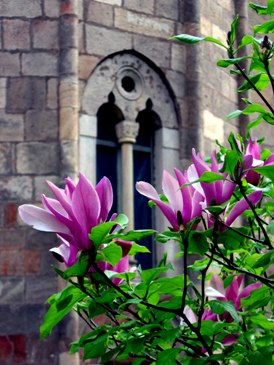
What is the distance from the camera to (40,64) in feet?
21.1

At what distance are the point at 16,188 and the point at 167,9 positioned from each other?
199 centimetres

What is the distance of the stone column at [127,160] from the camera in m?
6.60

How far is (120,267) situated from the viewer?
5.85 ft

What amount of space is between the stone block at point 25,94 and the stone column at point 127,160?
2.18 ft

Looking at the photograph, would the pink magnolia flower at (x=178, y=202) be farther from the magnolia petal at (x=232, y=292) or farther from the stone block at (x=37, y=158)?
the stone block at (x=37, y=158)

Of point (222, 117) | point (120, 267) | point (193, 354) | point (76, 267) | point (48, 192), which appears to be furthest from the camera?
point (222, 117)

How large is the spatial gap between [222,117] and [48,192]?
2.00 meters

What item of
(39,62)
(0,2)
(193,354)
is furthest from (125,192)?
(193,354)

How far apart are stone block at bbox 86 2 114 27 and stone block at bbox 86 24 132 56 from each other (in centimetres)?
5

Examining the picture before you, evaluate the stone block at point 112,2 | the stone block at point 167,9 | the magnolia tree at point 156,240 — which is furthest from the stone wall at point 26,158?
the magnolia tree at point 156,240

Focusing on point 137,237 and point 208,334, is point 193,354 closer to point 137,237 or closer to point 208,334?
→ point 208,334

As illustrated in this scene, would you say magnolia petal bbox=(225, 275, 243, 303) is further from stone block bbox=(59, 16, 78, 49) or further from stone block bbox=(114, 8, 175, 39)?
stone block bbox=(114, 8, 175, 39)

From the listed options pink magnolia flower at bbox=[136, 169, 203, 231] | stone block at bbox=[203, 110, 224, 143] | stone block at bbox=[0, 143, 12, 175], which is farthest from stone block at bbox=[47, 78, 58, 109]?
pink magnolia flower at bbox=[136, 169, 203, 231]

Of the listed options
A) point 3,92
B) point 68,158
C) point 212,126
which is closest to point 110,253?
point 68,158
